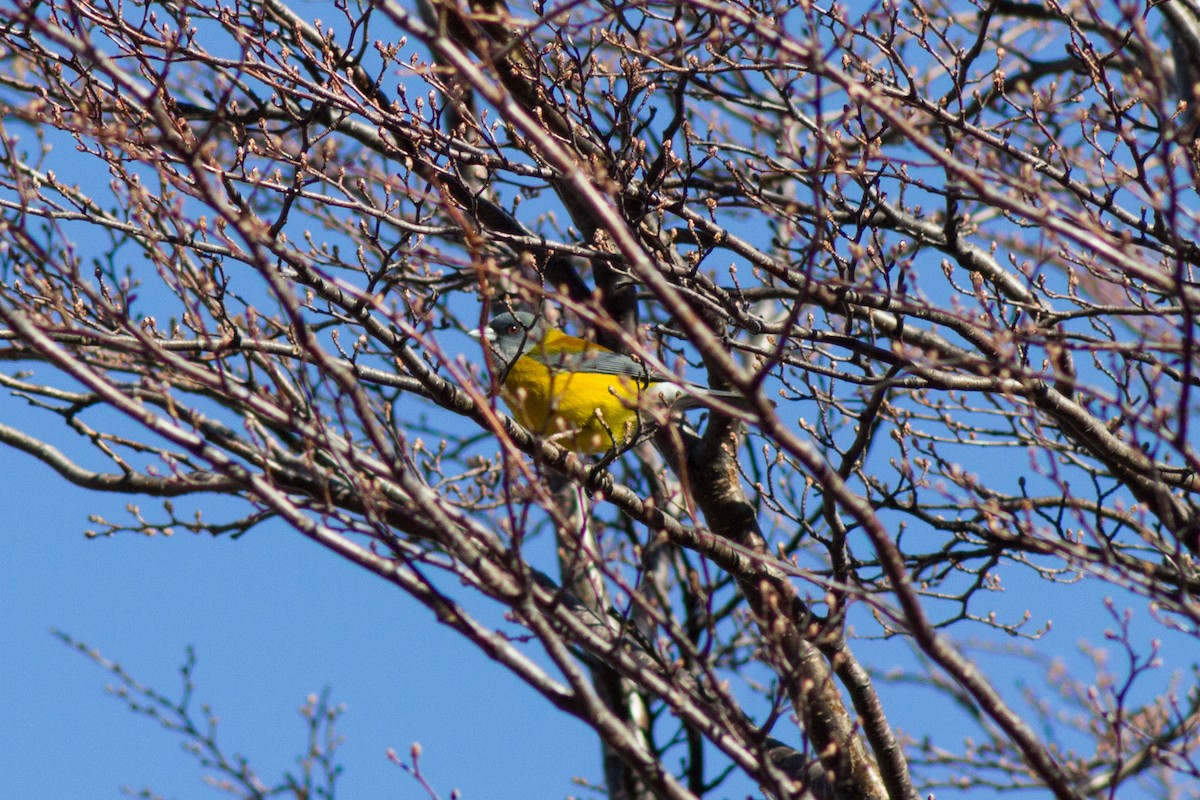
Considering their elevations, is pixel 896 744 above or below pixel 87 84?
below

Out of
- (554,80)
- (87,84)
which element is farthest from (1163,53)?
→ (87,84)

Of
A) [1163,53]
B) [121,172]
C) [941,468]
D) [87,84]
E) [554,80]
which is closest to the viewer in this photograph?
[121,172]

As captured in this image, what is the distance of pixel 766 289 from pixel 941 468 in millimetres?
1695

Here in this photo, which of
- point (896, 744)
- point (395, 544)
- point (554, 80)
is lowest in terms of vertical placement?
point (395, 544)

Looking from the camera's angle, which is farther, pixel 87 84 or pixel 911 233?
pixel 911 233

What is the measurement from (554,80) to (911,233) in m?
1.86

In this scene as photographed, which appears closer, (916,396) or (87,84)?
(87,84)

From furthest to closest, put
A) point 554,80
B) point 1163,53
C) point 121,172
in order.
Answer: point 1163,53 → point 554,80 → point 121,172

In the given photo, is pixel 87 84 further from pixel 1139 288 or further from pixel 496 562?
pixel 1139 288

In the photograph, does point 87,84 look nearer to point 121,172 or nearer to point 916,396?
point 121,172

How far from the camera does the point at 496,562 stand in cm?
323

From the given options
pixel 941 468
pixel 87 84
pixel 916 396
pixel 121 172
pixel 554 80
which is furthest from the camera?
pixel 916 396

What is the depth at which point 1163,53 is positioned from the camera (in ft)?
27.3

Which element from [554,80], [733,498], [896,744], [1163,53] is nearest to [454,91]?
[554,80]
